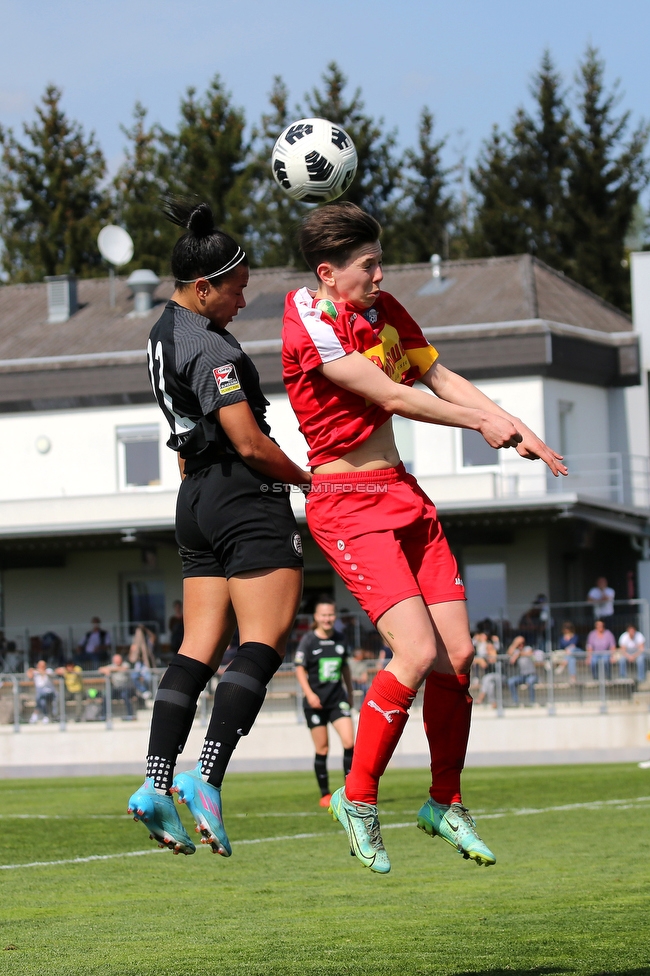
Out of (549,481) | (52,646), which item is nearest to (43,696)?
(52,646)

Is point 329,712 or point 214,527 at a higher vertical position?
point 214,527

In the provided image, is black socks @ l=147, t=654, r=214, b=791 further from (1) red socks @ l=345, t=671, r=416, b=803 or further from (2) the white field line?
(2) the white field line

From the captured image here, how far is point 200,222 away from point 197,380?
73 cm

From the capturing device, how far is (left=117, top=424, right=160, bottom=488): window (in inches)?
1486

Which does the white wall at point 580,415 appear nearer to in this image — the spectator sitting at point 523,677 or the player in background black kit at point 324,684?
the spectator sitting at point 523,677

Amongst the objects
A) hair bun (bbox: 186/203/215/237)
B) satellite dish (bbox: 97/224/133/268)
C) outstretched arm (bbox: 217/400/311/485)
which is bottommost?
outstretched arm (bbox: 217/400/311/485)

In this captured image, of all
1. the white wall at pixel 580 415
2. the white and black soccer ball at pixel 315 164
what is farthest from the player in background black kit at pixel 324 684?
the white wall at pixel 580 415

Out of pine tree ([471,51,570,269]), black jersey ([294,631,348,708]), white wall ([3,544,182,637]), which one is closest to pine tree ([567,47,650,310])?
pine tree ([471,51,570,269])

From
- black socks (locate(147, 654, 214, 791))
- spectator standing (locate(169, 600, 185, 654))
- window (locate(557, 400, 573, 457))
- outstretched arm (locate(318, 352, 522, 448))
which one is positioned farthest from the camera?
window (locate(557, 400, 573, 457))

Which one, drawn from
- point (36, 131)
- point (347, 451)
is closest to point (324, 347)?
point (347, 451)

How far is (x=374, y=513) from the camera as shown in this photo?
585cm

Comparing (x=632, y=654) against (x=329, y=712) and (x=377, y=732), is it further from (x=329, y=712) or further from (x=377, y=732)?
(x=377, y=732)

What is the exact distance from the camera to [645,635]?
2767cm

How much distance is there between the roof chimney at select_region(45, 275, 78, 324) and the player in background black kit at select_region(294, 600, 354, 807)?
2775 centimetres
